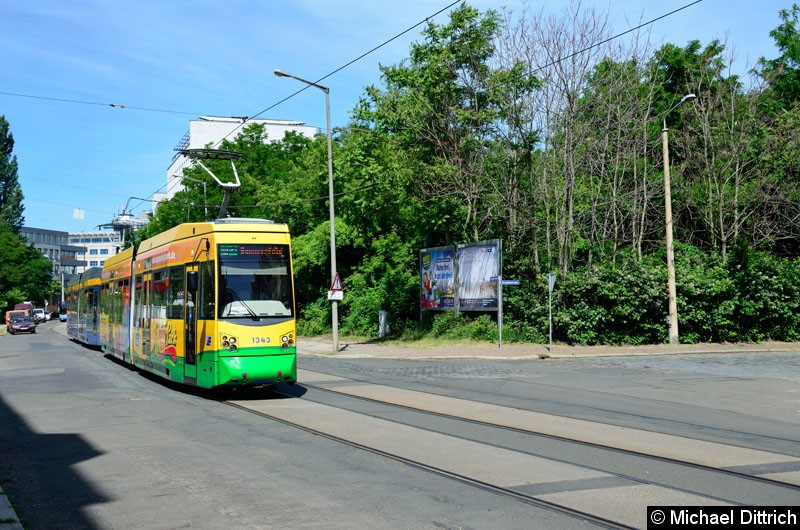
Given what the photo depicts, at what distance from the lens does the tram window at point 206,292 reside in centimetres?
1438

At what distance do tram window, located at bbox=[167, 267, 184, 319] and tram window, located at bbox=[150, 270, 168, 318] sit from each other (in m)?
0.38

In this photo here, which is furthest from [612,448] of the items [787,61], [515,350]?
[787,61]

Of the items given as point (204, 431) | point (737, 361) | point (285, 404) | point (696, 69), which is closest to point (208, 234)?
point (285, 404)

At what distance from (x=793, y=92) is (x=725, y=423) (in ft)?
129

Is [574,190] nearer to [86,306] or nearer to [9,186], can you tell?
[86,306]

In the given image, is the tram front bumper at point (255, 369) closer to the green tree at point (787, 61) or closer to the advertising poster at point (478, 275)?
the advertising poster at point (478, 275)

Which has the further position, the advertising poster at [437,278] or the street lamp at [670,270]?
the advertising poster at [437,278]

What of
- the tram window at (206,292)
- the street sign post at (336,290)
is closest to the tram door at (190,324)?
the tram window at (206,292)

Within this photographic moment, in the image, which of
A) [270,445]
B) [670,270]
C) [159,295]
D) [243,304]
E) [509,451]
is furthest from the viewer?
[670,270]

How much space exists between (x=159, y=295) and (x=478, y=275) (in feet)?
52.3

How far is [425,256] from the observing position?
34594 millimetres

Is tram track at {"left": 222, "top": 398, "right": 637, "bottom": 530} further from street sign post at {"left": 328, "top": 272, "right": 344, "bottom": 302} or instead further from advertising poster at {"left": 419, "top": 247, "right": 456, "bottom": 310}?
advertising poster at {"left": 419, "top": 247, "right": 456, "bottom": 310}

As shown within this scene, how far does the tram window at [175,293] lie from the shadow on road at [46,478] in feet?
14.9

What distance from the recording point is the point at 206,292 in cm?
1457
